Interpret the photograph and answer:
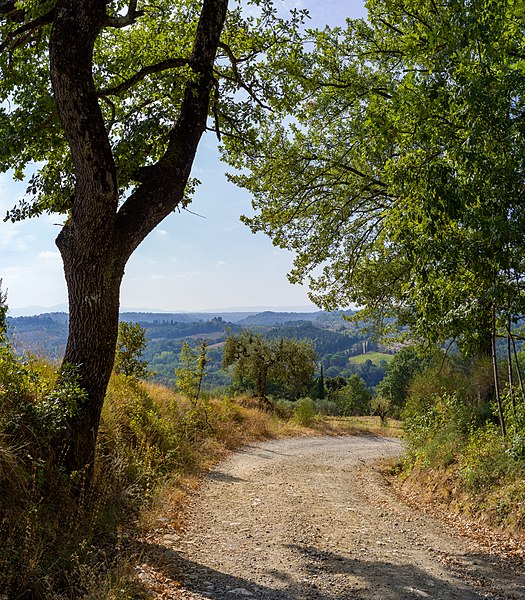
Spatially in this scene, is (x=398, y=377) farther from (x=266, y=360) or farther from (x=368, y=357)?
(x=368, y=357)

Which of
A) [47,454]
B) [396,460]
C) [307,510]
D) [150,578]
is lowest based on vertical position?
[396,460]

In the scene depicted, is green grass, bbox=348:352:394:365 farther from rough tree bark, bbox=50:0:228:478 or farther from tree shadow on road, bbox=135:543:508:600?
tree shadow on road, bbox=135:543:508:600

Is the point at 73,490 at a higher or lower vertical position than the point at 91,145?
lower

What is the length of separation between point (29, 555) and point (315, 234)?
11756mm

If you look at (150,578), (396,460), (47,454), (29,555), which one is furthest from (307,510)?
(396,460)

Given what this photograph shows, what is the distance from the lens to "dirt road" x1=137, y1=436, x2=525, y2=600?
4406 mm

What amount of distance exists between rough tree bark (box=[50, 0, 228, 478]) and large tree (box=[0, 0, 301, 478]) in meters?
0.01

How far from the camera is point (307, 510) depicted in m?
7.36

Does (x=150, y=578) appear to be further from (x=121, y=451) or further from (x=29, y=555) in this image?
(x=121, y=451)

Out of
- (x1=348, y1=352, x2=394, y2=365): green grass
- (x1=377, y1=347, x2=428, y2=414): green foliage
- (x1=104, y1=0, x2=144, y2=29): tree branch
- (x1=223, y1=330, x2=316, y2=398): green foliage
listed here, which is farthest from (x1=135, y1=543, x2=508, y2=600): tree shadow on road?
(x1=348, y1=352, x2=394, y2=365): green grass

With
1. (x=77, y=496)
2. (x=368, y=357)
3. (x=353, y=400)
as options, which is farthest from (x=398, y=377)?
(x=368, y=357)

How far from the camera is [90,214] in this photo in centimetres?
566

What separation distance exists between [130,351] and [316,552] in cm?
772

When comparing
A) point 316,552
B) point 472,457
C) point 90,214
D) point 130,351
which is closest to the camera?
point 316,552
